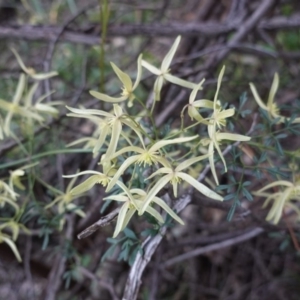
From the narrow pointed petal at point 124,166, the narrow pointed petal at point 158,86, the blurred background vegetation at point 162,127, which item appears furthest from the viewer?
the blurred background vegetation at point 162,127

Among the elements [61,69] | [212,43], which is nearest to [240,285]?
[212,43]

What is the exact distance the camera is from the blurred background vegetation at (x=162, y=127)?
1.05m

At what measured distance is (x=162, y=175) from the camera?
2.21 feet

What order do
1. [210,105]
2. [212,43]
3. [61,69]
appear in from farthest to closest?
1. [61,69]
2. [212,43]
3. [210,105]

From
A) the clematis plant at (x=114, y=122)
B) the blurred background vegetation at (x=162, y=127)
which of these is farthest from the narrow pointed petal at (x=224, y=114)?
the blurred background vegetation at (x=162, y=127)

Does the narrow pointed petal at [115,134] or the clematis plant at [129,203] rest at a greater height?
the narrow pointed petal at [115,134]

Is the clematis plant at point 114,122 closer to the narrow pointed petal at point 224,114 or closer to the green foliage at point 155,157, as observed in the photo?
the green foliage at point 155,157

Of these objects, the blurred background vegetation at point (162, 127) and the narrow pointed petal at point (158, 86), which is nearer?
the narrow pointed petal at point (158, 86)

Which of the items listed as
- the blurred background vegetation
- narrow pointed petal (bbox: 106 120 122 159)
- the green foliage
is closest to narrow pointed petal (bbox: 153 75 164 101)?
the green foliage

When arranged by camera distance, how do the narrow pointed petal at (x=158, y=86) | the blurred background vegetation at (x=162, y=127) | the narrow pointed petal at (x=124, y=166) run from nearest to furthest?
the narrow pointed petal at (x=124, y=166) < the narrow pointed petal at (x=158, y=86) < the blurred background vegetation at (x=162, y=127)

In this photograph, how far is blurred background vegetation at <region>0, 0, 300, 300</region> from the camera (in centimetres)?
105

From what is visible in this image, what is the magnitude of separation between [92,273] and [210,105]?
0.52m

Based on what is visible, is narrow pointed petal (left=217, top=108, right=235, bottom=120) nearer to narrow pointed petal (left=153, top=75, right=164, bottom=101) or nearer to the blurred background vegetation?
narrow pointed petal (left=153, top=75, right=164, bottom=101)

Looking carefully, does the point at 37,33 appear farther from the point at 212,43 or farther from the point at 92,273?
the point at 92,273
